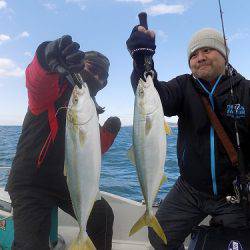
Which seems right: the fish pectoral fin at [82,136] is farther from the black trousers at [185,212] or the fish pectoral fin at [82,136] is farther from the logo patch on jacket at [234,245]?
the logo patch on jacket at [234,245]

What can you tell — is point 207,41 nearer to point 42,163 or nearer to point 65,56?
point 65,56

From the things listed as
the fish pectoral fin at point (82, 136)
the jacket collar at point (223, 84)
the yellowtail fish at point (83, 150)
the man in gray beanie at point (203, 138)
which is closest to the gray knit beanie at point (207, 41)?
the man in gray beanie at point (203, 138)

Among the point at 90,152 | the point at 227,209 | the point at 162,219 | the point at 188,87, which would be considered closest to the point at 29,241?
the point at 162,219

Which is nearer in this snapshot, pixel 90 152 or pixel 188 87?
pixel 90 152

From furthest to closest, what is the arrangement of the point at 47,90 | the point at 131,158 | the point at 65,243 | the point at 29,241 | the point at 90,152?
the point at 65,243
the point at 29,241
the point at 47,90
the point at 131,158
the point at 90,152

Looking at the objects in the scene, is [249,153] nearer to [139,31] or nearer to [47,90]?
[139,31]

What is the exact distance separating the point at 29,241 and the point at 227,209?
2179 mm

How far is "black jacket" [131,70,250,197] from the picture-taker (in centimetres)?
419

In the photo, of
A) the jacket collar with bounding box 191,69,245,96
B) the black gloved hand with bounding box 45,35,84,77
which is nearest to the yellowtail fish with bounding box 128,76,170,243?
the black gloved hand with bounding box 45,35,84,77

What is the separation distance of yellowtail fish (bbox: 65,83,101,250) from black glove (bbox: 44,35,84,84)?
11.4 inches

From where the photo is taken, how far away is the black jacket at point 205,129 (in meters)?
4.19

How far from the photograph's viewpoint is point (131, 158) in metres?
3.46

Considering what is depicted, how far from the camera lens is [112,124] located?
5.02 meters

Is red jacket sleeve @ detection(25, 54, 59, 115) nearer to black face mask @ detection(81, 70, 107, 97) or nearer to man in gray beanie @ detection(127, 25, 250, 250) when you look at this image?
black face mask @ detection(81, 70, 107, 97)
